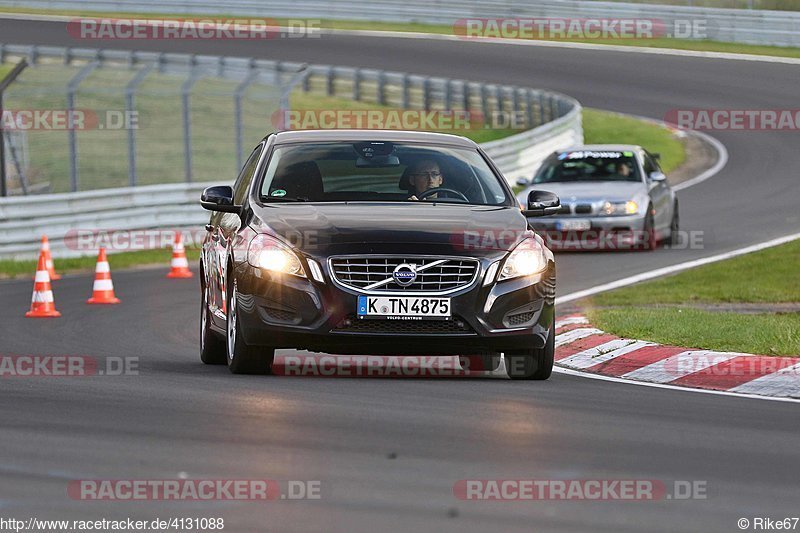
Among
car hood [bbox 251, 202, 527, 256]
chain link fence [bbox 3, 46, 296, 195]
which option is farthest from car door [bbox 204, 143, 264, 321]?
chain link fence [bbox 3, 46, 296, 195]

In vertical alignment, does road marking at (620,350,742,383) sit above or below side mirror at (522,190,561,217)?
below

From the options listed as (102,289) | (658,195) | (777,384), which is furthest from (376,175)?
(658,195)

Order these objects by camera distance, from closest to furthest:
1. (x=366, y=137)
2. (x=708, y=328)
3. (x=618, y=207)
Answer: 1. (x=366, y=137)
2. (x=708, y=328)
3. (x=618, y=207)

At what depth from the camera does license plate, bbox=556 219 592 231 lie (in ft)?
75.4

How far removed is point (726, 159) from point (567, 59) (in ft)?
49.0

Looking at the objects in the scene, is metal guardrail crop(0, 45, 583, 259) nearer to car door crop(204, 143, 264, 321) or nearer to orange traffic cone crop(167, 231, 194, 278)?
orange traffic cone crop(167, 231, 194, 278)

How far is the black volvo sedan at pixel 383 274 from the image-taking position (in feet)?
34.3

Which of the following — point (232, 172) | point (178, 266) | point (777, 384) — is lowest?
point (232, 172)

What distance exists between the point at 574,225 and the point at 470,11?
3087 centimetres

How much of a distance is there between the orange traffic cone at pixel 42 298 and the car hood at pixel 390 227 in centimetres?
592

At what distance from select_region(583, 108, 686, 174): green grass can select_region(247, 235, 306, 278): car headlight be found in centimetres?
2444

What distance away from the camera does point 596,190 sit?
76.4 feet

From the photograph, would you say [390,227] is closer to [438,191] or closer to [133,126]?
[438,191]

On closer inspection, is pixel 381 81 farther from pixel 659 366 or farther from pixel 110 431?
pixel 110 431
